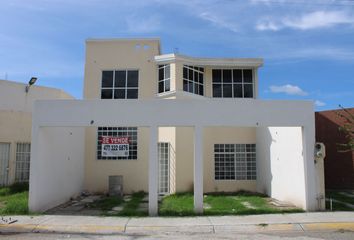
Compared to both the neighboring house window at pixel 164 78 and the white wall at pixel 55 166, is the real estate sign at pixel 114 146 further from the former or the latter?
the neighboring house window at pixel 164 78

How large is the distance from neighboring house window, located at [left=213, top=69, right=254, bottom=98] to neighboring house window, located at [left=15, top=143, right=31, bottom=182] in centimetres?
1007

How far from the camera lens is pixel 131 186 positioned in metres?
18.2

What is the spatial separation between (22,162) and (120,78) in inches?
253

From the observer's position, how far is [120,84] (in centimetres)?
1947

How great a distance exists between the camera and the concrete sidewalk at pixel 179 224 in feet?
32.9

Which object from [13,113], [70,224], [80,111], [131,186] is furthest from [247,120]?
[13,113]

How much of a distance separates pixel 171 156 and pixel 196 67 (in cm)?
515

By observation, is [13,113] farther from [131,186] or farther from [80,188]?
[131,186]

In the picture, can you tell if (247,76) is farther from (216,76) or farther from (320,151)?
(320,151)

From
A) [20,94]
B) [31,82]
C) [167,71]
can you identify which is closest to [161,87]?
[167,71]

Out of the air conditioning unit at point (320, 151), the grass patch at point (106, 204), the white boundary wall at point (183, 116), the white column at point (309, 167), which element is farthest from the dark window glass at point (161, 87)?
the air conditioning unit at point (320, 151)

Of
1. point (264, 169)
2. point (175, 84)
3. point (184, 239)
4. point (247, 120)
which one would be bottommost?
point (184, 239)

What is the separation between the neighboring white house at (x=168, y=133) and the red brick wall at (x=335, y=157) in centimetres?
393

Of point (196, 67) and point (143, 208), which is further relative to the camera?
point (196, 67)
